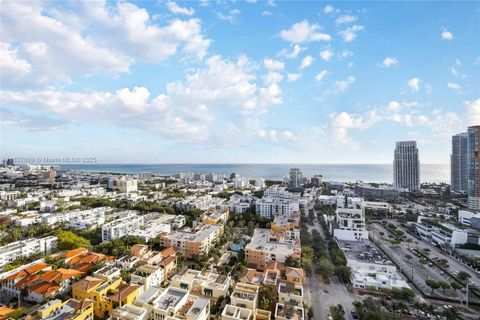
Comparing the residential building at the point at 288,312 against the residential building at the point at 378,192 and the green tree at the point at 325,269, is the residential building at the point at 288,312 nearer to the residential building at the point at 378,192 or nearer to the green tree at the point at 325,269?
the green tree at the point at 325,269

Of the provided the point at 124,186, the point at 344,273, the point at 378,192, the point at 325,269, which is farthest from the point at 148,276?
the point at 378,192

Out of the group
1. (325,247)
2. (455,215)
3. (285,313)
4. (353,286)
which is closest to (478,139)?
(455,215)

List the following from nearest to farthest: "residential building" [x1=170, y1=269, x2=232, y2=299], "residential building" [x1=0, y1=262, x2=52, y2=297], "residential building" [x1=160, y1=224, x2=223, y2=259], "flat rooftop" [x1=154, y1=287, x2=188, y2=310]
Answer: "flat rooftop" [x1=154, y1=287, x2=188, y2=310] < "residential building" [x1=170, y1=269, x2=232, y2=299] < "residential building" [x1=0, y1=262, x2=52, y2=297] < "residential building" [x1=160, y1=224, x2=223, y2=259]

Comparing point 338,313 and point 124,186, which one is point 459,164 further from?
point 124,186

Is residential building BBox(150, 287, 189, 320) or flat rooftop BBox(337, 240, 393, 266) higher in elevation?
residential building BBox(150, 287, 189, 320)

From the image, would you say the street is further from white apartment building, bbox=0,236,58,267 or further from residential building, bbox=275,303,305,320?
white apartment building, bbox=0,236,58,267

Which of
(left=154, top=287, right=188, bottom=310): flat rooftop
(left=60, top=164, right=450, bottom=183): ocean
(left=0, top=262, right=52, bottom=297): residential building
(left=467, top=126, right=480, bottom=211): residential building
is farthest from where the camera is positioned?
(left=60, top=164, right=450, bottom=183): ocean

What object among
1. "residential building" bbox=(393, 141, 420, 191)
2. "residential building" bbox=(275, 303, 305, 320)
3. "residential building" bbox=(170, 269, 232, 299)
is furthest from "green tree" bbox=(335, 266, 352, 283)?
"residential building" bbox=(393, 141, 420, 191)
